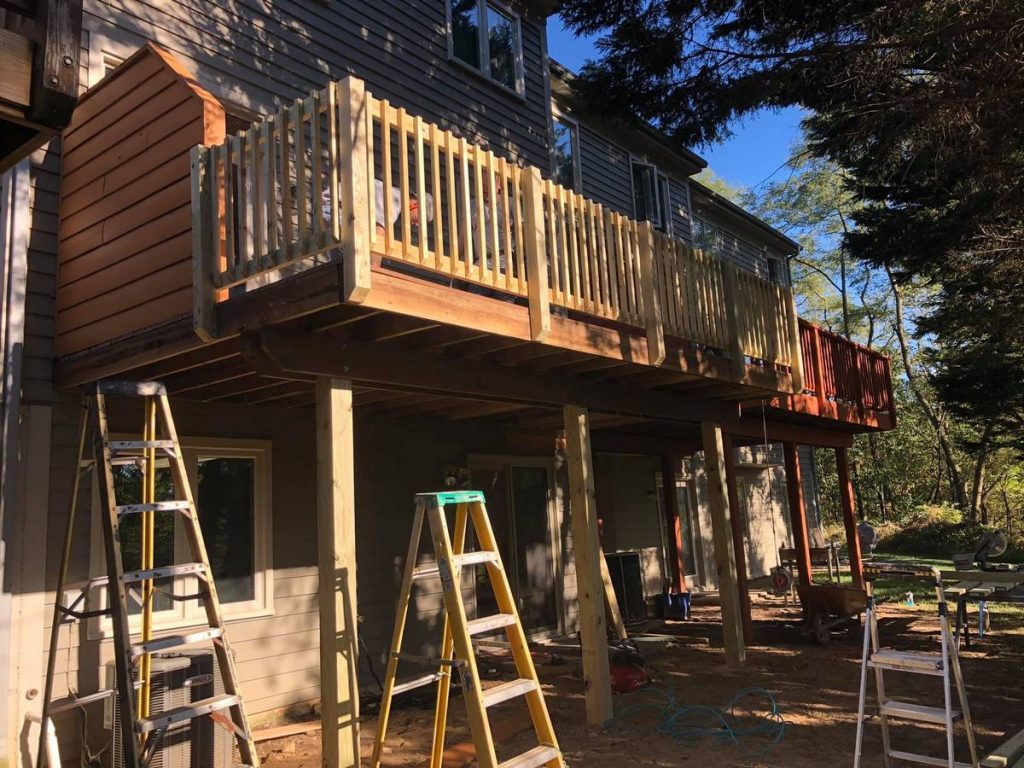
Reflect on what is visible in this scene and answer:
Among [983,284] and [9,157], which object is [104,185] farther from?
[983,284]

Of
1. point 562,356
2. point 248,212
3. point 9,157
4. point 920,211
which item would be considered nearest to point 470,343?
point 562,356

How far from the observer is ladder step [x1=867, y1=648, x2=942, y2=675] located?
4.04m

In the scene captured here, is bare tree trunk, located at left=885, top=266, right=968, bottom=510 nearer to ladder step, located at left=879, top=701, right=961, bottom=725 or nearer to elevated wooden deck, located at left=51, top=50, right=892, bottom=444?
elevated wooden deck, located at left=51, top=50, right=892, bottom=444

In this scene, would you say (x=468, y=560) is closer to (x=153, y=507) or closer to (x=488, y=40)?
(x=153, y=507)

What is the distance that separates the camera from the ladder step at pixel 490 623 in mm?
3484

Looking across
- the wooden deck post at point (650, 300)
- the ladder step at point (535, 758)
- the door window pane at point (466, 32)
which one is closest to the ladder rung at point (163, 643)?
the ladder step at point (535, 758)

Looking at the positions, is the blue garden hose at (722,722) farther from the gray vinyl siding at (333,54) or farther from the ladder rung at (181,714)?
the gray vinyl siding at (333,54)

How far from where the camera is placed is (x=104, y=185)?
508 centimetres

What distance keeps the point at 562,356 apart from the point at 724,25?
4121mm

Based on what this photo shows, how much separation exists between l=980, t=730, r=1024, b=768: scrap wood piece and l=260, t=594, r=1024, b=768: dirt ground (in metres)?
1.15

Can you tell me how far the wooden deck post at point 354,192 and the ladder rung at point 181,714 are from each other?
200 centimetres

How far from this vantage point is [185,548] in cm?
568

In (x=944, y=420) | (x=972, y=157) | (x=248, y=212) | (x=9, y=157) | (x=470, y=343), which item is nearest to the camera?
(x=9, y=157)

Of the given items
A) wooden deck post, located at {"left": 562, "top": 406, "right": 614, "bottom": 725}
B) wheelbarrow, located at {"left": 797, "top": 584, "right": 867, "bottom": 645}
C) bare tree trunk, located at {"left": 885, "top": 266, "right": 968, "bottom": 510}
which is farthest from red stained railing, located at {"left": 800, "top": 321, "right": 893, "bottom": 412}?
bare tree trunk, located at {"left": 885, "top": 266, "right": 968, "bottom": 510}
